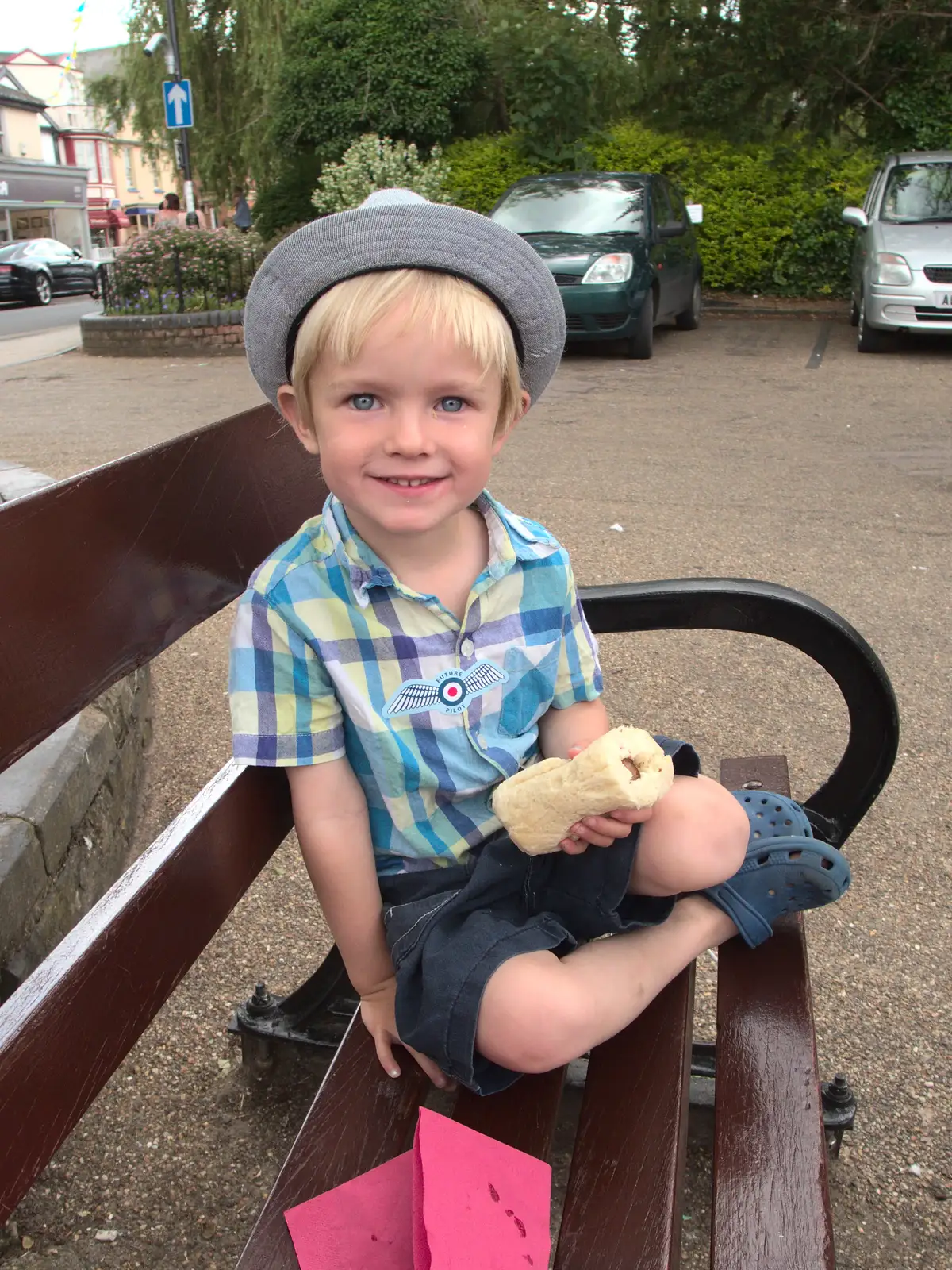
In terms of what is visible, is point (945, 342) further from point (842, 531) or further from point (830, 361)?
point (842, 531)

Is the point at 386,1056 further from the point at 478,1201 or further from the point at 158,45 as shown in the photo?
the point at 158,45

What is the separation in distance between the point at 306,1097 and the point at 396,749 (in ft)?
2.65

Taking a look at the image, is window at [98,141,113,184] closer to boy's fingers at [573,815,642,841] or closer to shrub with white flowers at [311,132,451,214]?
shrub with white flowers at [311,132,451,214]

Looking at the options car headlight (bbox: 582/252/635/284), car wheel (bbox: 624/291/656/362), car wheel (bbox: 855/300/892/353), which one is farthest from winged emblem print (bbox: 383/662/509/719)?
car wheel (bbox: 855/300/892/353)

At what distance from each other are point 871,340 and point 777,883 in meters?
9.57

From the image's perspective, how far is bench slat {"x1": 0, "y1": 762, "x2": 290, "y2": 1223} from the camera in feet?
3.52

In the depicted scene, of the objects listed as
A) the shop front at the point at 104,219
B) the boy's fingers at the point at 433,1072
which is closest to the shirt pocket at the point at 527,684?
the boy's fingers at the point at 433,1072

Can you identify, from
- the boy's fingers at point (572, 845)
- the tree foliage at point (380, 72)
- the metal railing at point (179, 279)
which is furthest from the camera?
the tree foliage at point (380, 72)

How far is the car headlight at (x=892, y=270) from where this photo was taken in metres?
9.51

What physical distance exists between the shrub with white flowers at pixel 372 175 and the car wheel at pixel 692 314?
128 inches

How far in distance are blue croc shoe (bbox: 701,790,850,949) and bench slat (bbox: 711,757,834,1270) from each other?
0.05 m

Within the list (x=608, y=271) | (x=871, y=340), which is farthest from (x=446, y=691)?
(x=871, y=340)

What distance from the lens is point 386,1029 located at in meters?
1.48

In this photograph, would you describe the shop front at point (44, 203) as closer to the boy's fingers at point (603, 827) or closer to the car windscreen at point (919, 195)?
the car windscreen at point (919, 195)
